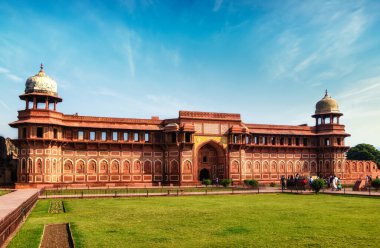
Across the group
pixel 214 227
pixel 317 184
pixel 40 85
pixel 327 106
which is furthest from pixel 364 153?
pixel 214 227

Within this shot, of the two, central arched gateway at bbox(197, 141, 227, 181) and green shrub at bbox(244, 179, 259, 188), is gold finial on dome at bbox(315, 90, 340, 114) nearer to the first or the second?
central arched gateway at bbox(197, 141, 227, 181)

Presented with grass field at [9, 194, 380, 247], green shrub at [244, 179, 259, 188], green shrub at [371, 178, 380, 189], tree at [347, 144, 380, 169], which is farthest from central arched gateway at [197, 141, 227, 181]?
tree at [347, 144, 380, 169]

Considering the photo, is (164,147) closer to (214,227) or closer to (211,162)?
(211,162)

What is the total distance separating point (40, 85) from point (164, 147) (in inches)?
575

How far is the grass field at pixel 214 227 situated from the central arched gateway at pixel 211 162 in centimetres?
2591

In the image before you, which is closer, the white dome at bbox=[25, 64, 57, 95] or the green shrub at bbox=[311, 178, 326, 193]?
the green shrub at bbox=[311, 178, 326, 193]

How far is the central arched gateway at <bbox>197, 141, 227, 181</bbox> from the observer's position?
44.6 metres

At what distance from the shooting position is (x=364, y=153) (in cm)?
7706

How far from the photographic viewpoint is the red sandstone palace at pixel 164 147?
37062 millimetres

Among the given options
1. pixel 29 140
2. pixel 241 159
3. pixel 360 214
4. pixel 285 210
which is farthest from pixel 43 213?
A: pixel 241 159

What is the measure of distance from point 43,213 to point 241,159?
3041 cm

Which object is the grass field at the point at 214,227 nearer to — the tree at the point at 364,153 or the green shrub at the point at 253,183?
the green shrub at the point at 253,183

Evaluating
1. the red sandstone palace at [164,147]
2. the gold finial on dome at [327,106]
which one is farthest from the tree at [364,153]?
the gold finial on dome at [327,106]

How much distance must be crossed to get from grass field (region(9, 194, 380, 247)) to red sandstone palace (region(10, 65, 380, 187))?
65.3 ft
